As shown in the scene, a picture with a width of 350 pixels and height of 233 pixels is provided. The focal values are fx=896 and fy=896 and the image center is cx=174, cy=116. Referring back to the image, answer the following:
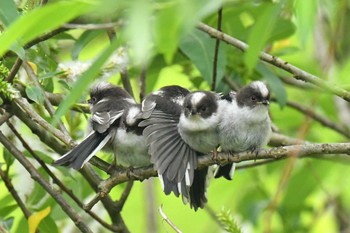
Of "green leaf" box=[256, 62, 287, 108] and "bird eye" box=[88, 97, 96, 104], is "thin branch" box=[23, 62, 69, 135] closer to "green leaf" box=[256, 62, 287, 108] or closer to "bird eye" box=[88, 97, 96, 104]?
"bird eye" box=[88, 97, 96, 104]

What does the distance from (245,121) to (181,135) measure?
0.33 meters

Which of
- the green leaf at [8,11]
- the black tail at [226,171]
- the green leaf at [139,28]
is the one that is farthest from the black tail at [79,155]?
the green leaf at [139,28]

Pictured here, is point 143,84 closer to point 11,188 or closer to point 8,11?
point 11,188

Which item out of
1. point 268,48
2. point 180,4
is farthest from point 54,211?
point 180,4

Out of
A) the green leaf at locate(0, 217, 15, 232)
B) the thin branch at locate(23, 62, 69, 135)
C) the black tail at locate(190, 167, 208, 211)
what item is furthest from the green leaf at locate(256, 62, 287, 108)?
the green leaf at locate(0, 217, 15, 232)

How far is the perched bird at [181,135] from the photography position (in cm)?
361

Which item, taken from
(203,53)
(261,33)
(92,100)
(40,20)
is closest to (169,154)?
(203,53)

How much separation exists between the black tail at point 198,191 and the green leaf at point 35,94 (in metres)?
0.83

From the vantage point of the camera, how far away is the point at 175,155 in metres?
3.68

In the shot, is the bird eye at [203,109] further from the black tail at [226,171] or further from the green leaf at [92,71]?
the green leaf at [92,71]

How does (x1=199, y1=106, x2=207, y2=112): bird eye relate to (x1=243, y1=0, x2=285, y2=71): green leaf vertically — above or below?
below

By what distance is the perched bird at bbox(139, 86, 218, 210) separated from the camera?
3.61 metres

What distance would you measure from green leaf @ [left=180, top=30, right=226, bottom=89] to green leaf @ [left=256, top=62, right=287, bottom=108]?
25cm

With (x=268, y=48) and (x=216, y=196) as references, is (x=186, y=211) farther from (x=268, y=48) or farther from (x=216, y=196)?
(x=268, y=48)
